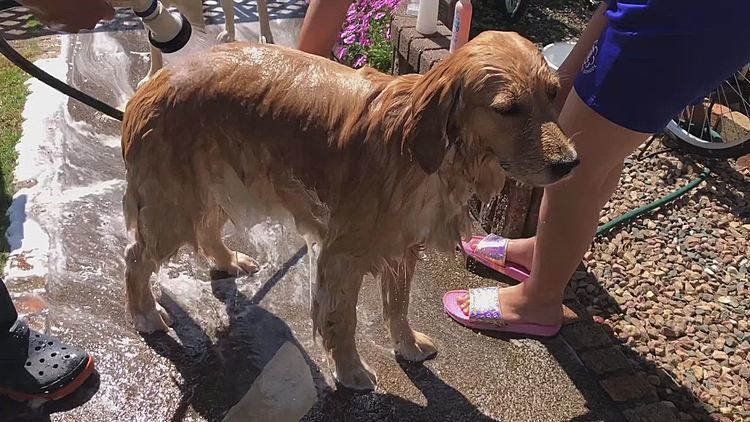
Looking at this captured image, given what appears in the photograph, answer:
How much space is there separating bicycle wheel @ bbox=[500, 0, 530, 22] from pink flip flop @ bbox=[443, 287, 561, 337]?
3.76m

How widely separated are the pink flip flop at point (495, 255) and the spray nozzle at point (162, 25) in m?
1.78

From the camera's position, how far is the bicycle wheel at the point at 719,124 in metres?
4.67

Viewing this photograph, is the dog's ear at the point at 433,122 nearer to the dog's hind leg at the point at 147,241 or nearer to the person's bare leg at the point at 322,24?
the dog's hind leg at the point at 147,241

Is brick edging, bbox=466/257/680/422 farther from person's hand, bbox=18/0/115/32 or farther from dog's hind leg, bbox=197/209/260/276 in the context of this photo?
person's hand, bbox=18/0/115/32

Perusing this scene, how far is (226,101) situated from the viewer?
256 centimetres

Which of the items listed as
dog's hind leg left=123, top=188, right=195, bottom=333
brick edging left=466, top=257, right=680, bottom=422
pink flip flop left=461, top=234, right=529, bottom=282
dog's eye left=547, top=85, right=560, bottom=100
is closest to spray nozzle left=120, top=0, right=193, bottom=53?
dog's hind leg left=123, top=188, right=195, bottom=333

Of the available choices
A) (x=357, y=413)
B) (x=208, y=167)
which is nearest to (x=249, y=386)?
(x=357, y=413)

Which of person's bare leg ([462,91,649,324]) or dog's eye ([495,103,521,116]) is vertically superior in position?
dog's eye ([495,103,521,116])

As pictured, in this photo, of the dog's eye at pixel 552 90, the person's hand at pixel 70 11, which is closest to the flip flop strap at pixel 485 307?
the dog's eye at pixel 552 90

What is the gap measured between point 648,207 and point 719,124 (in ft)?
4.02

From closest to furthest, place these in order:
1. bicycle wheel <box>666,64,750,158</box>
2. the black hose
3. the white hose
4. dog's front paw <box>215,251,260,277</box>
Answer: the white hose < the black hose < dog's front paw <box>215,251,260,277</box> < bicycle wheel <box>666,64,750,158</box>

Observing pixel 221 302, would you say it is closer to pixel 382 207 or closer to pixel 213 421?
pixel 213 421

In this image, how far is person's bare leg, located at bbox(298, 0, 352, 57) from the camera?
3.85 metres

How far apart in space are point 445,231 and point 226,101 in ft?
3.12
